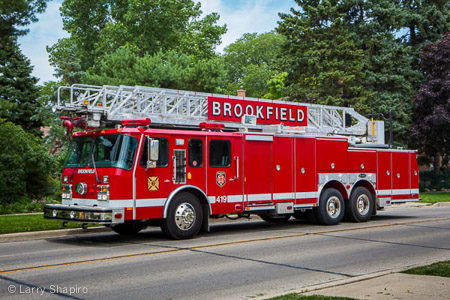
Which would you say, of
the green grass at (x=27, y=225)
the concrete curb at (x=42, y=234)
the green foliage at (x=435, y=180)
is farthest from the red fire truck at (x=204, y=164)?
the green foliage at (x=435, y=180)

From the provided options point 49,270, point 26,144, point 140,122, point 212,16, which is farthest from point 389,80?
point 49,270

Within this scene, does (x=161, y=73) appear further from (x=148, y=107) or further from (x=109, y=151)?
(x=109, y=151)

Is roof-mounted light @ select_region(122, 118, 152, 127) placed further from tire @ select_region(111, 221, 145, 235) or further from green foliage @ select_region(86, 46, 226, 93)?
green foliage @ select_region(86, 46, 226, 93)

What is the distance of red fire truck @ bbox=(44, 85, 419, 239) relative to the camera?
11406 millimetres

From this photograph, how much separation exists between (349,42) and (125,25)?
1933cm

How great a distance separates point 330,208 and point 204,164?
15.7 feet

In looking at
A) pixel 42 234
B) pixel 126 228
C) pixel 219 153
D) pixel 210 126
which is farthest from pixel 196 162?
pixel 42 234

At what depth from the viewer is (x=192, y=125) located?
1312 cm

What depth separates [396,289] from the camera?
6.82 metres

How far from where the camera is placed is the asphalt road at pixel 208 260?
7289 millimetres

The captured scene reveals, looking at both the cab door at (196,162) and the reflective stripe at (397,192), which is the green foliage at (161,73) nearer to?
the reflective stripe at (397,192)

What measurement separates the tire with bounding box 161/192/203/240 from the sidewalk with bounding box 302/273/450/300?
533 cm

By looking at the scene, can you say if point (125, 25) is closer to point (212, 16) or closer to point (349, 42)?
point (212, 16)

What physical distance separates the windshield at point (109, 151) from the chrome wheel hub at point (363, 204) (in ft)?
25.6
